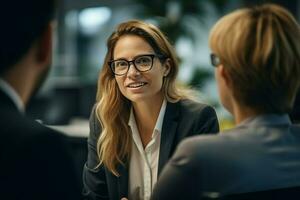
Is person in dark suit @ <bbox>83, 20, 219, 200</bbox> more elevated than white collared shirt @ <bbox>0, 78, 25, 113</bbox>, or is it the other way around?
white collared shirt @ <bbox>0, 78, 25, 113</bbox>

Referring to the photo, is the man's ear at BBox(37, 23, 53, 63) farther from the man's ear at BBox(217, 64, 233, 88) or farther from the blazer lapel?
the blazer lapel

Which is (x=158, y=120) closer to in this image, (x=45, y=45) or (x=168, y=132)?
(x=168, y=132)

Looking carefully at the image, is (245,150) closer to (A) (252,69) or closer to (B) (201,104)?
(A) (252,69)

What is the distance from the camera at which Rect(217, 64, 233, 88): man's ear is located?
4.28ft

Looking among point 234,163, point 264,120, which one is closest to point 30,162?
point 234,163

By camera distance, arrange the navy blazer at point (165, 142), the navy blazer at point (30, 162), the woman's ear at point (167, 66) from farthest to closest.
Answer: the woman's ear at point (167, 66) → the navy blazer at point (165, 142) → the navy blazer at point (30, 162)

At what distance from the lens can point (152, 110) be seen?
2105 millimetres

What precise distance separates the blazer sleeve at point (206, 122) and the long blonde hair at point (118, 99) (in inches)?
5.0

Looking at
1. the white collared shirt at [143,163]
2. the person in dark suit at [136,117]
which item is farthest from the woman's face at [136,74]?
the white collared shirt at [143,163]

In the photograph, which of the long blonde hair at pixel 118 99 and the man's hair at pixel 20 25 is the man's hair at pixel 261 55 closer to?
the man's hair at pixel 20 25

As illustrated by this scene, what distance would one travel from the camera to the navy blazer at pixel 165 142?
77.9 inches

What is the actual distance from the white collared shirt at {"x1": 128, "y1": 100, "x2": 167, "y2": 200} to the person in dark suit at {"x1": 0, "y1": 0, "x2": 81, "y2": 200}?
91cm

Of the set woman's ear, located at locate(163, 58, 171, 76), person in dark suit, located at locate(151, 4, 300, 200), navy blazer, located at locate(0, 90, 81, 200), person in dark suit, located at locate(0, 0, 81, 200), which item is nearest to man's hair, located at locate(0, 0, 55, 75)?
person in dark suit, located at locate(0, 0, 81, 200)

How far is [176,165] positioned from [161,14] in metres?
6.24
